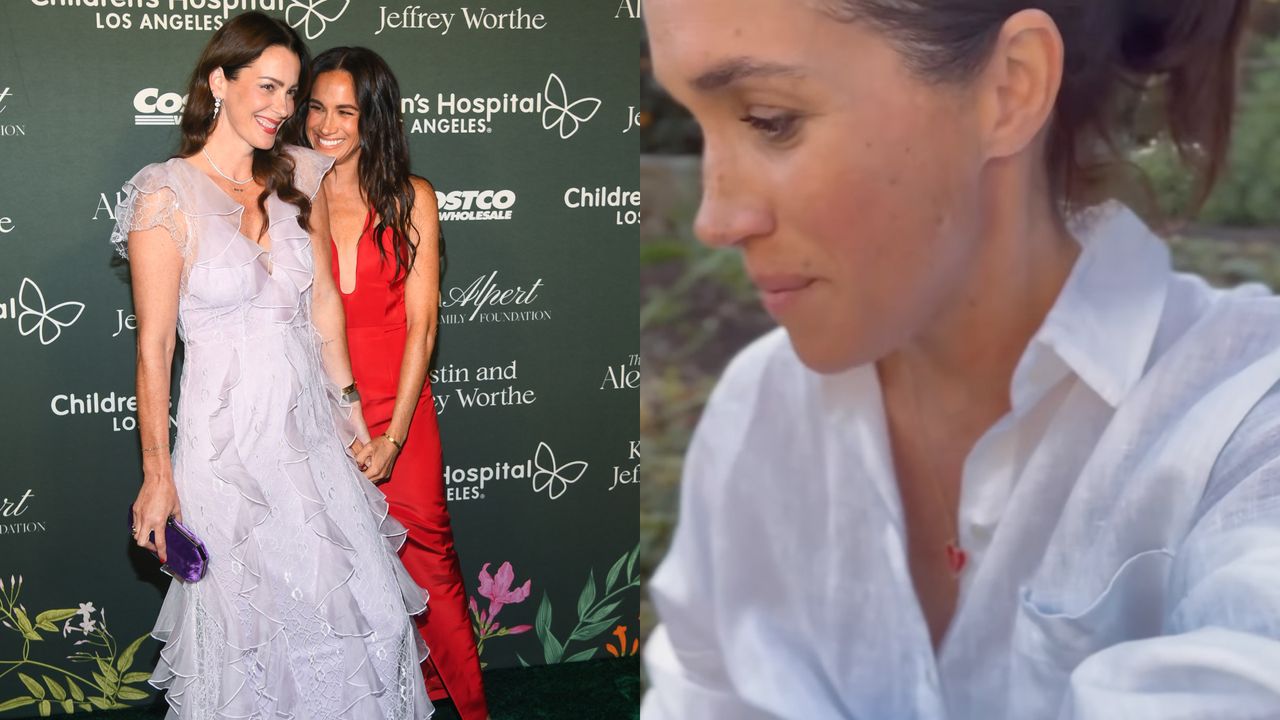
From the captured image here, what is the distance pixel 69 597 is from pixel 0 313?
2.32ft

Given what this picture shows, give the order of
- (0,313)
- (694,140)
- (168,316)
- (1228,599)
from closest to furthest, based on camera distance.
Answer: (1228,599)
(694,140)
(168,316)
(0,313)

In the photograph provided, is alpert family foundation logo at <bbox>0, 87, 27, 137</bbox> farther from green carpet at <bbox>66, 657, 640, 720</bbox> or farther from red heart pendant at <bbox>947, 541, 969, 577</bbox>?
red heart pendant at <bbox>947, 541, 969, 577</bbox>

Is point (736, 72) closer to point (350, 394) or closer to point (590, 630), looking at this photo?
point (350, 394)

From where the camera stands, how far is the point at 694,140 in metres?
1.22

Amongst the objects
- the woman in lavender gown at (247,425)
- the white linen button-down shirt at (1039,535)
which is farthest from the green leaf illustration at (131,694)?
the white linen button-down shirt at (1039,535)

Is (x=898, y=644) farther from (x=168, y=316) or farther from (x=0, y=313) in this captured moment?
(x=0, y=313)

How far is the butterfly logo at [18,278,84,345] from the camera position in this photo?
9.23 feet

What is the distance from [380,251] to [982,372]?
1772 mm

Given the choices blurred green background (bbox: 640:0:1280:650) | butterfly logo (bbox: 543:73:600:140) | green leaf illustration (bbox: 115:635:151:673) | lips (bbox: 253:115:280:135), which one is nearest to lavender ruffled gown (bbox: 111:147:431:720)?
lips (bbox: 253:115:280:135)

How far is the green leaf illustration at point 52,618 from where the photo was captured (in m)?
2.92

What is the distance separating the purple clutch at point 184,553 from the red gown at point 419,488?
0.64 meters

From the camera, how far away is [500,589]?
127 inches

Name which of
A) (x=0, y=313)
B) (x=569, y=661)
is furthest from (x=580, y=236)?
(x=0, y=313)

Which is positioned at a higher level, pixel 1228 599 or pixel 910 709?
pixel 1228 599
